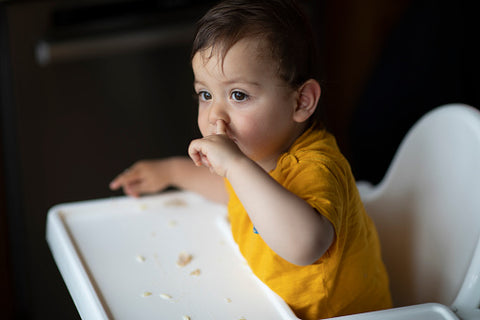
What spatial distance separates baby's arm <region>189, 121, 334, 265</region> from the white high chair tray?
4.7 inches

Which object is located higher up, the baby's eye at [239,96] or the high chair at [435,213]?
the baby's eye at [239,96]

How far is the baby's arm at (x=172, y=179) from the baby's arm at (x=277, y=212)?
0.31m

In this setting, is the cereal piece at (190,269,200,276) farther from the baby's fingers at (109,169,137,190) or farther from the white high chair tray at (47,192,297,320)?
the baby's fingers at (109,169,137,190)

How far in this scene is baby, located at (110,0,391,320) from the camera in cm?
63

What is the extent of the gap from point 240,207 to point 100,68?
31.9 inches

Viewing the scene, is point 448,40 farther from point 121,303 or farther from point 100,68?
point 121,303

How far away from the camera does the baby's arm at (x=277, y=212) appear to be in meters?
0.62

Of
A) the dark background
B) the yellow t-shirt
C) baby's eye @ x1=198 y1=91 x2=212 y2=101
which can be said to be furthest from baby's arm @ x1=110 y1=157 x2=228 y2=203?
the dark background

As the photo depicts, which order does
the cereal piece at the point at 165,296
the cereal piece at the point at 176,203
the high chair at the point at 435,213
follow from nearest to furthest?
the cereal piece at the point at 165,296 < the high chair at the point at 435,213 < the cereal piece at the point at 176,203

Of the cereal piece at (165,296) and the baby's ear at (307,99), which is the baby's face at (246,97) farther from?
the cereal piece at (165,296)

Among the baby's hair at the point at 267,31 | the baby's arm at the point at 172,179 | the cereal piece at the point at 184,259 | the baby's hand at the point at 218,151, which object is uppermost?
the baby's hair at the point at 267,31

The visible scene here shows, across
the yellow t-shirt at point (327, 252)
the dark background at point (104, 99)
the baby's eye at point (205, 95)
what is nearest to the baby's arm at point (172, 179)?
the yellow t-shirt at point (327, 252)

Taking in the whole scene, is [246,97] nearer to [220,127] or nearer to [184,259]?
[220,127]

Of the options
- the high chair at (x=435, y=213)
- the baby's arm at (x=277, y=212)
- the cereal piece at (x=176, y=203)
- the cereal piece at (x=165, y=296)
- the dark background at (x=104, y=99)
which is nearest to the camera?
the baby's arm at (x=277, y=212)
